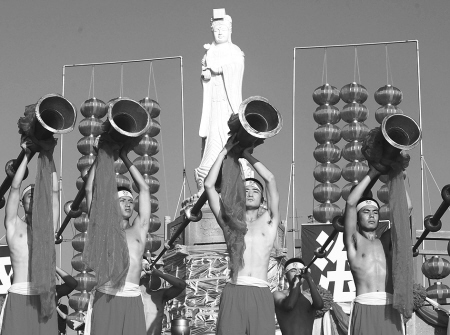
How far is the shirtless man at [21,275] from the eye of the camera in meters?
6.75

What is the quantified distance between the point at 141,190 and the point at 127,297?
2.51 ft

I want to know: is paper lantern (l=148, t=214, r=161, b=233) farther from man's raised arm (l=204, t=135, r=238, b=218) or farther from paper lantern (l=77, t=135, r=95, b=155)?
man's raised arm (l=204, t=135, r=238, b=218)

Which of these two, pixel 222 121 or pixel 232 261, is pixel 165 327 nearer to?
pixel 222 121

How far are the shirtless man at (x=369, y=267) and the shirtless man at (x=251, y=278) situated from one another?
563mm

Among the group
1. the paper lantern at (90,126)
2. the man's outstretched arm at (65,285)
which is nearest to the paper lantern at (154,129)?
the paper lantern at (90,126)

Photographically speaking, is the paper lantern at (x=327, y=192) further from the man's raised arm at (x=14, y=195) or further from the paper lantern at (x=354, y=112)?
the man's raised arm at (x=14, y=195)

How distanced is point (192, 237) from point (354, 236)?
5329 millimetres

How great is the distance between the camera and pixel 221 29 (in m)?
13.4

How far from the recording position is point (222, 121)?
1298 centimetres

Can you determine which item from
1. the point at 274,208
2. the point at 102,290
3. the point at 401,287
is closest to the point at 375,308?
the point at 401,287

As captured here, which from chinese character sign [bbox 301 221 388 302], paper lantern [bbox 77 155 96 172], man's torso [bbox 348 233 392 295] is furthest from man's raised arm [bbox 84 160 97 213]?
paper lantern [bbox 77 155 96 172]

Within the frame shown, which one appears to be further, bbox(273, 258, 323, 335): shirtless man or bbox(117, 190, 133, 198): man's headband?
bbox(273, 258, 323, 335): shirtless man

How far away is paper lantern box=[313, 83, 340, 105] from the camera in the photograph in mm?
13961

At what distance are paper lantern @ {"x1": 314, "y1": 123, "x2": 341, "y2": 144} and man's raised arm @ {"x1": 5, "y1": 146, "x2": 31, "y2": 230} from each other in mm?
7649
